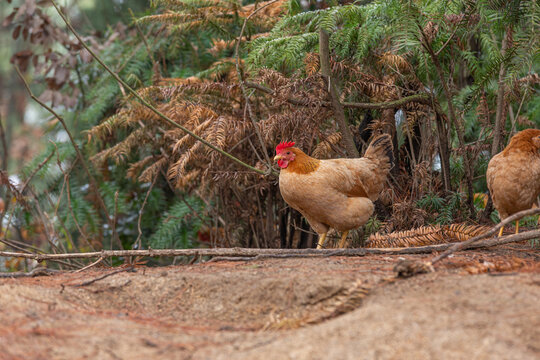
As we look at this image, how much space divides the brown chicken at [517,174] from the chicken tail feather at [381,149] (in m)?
0.80

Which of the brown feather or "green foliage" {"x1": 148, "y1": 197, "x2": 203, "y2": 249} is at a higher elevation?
the brown feather

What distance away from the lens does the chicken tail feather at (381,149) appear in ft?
13.9

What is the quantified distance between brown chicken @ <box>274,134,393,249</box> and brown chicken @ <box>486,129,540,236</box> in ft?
2.81

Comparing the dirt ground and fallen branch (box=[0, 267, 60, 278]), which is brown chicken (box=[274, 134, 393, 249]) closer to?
the dirt ground

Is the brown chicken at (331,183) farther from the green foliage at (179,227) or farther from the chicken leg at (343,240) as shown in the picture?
the green foliage at (179,227)

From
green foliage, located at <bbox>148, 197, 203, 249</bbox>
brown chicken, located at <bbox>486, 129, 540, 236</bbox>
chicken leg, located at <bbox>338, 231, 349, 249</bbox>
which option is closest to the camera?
brown chicken, located at <bbox>486, 129, 540, 236</bbox>

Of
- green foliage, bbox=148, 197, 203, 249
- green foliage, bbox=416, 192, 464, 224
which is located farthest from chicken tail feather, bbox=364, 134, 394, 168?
green foliage, bbox=148, 197, 203, 249

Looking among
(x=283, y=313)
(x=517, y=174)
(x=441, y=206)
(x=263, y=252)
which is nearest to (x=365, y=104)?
(x=441, y=206)

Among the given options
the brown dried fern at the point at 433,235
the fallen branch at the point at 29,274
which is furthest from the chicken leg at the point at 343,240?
the fallen branch at the point at 29,274

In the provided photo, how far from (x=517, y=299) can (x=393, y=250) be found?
1285 mm

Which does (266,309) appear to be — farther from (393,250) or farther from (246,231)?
(246,231)

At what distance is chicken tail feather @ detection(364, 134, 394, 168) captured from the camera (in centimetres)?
423

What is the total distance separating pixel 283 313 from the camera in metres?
2.19

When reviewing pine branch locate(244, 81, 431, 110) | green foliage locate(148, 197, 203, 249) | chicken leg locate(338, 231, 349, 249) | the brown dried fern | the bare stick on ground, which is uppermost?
pine branch locate(244, 81, 431, 110)
